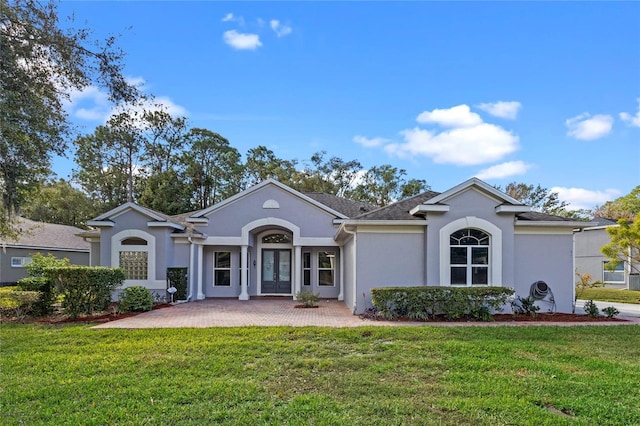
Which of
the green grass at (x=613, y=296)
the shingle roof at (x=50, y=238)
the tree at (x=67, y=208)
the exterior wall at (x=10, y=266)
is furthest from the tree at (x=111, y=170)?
the green grass at (x=613, y=296)

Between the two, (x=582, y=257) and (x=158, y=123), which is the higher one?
(x=158, y=123)

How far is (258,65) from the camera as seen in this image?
14852 mm

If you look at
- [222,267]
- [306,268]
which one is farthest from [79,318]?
[306,268]

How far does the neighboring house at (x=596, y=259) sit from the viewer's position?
25.3 metres

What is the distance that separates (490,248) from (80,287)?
12426mm

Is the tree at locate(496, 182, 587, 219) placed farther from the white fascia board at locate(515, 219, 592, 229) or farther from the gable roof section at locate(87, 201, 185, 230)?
the gable roof section at locate(87, 201, 185, 230)

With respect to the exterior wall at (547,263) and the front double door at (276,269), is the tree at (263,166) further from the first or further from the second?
the exterior wall at (547,263)

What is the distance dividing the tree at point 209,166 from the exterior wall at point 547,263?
92.9 feet

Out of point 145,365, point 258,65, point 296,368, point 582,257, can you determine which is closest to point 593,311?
point 296,368

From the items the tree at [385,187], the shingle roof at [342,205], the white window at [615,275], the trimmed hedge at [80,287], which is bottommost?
the white window at [615,275]

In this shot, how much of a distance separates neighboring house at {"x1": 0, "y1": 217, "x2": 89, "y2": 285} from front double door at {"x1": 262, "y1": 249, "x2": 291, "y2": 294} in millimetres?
11376

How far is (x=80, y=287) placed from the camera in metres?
11.8

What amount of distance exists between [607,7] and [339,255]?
1291 cm

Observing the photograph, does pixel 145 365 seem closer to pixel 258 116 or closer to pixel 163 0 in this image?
pixel 163 0
